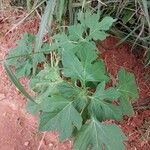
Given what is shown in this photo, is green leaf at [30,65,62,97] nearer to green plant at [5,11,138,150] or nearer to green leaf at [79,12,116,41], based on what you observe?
green plant at [5,11,138,150]

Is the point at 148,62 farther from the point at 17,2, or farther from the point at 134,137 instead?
the point at 17,2

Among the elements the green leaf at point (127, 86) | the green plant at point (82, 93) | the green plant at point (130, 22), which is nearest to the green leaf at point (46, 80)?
the green plant at point (82, 93)

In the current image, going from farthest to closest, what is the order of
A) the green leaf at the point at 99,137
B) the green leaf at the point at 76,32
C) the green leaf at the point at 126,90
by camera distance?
the green leaf at the point at 76,32 < the green leaf at the point at 126,90 < the green leaf at the point at 99,137

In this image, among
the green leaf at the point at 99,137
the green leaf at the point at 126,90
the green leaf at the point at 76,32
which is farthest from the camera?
the green leaf at the point at 76,32

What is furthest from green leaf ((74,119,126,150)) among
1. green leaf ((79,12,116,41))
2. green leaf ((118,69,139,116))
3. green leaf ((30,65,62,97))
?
green leaf ((79,12,116,41))

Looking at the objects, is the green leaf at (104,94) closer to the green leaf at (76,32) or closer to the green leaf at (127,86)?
the green leaf at (127,86)

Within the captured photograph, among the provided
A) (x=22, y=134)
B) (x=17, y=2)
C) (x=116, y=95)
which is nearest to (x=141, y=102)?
(x=116, y=95)
